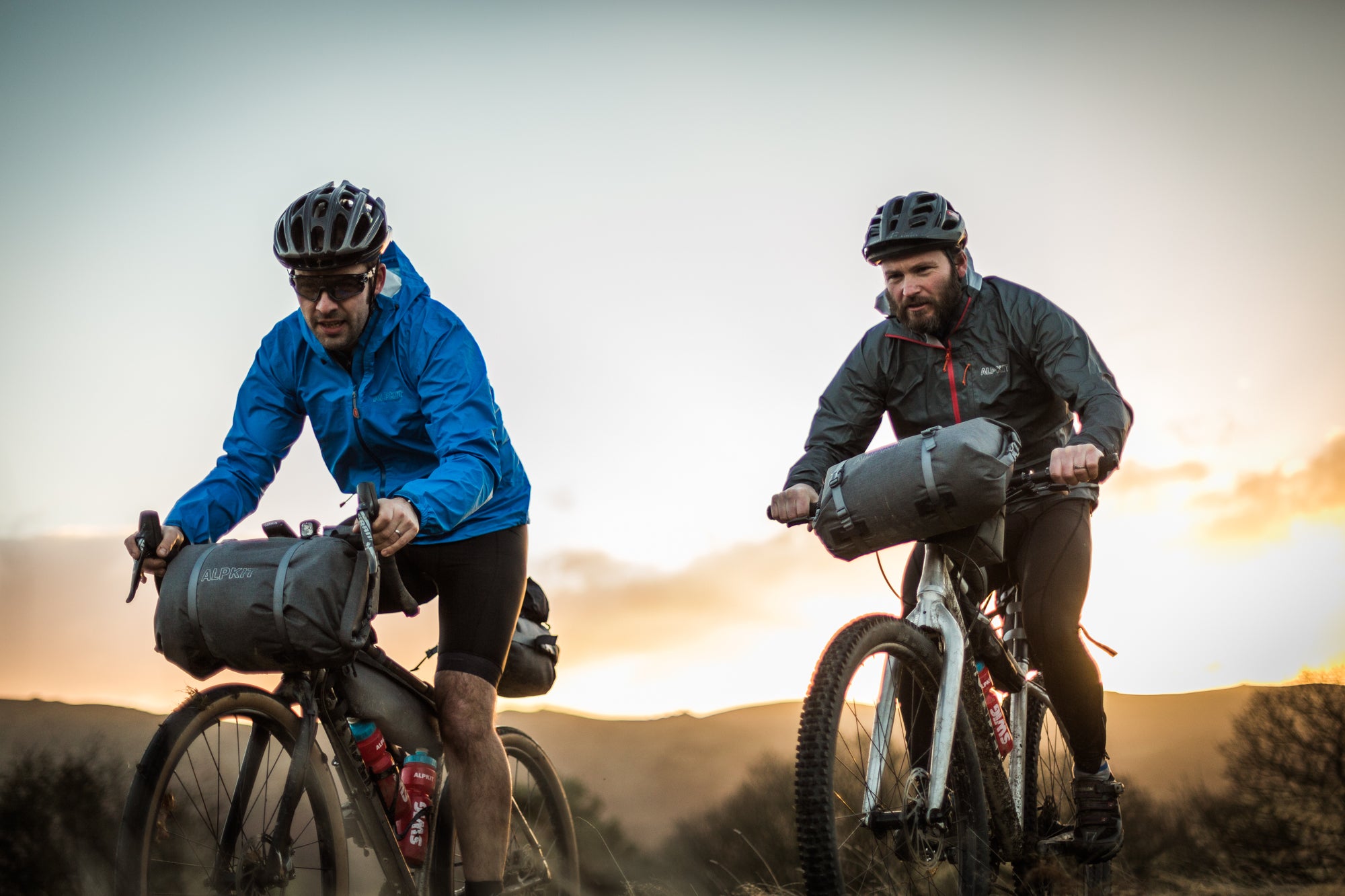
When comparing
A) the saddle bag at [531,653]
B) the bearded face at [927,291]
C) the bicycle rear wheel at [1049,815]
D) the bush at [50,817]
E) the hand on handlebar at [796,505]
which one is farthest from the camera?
the bush at [50,817]

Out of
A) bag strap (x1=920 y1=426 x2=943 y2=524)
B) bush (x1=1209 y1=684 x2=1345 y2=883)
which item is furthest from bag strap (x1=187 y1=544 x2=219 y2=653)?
bush (x1=1209 y1=684 x2=1345 y2=883)

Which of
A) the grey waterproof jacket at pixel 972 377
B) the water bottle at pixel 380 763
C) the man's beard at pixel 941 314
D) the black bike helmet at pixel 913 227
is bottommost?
the water bottle at pixel 380 763

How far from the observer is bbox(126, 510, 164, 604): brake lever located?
3467mm

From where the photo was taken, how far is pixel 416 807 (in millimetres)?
4055

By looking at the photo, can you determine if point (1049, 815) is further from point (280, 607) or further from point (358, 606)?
point (280, 607)

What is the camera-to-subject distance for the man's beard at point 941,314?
4652 mm

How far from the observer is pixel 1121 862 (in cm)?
609

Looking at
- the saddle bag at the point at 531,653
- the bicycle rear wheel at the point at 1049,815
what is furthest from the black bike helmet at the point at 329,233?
the bicycle rear wheel at the point at 1049,815

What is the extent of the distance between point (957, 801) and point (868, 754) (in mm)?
573

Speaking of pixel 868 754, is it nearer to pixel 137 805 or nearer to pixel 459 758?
pixel 459 758

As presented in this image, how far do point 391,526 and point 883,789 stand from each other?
5.80ft

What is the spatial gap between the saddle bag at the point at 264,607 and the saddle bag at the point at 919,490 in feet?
5.16

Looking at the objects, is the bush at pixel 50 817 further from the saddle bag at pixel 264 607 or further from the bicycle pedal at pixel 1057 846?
the bicycle pedal at pixel 1057 846

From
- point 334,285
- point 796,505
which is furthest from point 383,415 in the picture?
point 796,505
